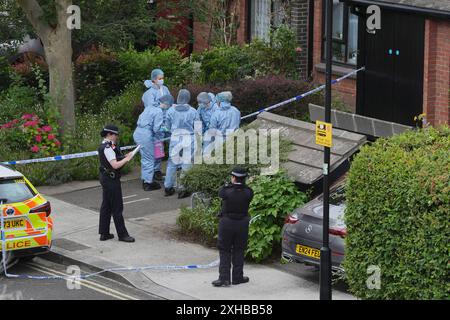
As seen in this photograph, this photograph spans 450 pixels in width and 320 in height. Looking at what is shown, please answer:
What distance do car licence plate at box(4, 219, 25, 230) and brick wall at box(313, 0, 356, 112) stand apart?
8700mm

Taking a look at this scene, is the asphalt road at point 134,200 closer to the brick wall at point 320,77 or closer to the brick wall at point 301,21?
the brick wall at point 320,77

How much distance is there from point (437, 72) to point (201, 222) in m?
5.56

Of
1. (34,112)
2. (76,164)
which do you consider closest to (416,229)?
(76,164)

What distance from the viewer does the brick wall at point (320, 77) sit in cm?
2088

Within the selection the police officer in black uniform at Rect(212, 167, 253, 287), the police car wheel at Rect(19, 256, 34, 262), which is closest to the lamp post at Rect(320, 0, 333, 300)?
the police officer in black uniform at Rect(212, 167, 253, 287)

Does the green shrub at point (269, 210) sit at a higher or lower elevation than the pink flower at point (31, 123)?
lower

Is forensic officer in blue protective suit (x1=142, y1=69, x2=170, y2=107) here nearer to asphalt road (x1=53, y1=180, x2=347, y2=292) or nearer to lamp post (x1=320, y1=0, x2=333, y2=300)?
asphalt road (x1=53, y1=180, x2=347, y2=292)

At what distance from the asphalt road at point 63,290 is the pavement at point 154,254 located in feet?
0.59

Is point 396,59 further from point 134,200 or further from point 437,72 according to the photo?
point 134,200

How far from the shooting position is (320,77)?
72.7 feet

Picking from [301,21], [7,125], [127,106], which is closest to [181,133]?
[7,125]

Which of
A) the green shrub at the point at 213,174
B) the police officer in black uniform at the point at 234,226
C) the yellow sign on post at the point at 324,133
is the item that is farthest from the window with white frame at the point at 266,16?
the yellow sign on post at the point at 324,133

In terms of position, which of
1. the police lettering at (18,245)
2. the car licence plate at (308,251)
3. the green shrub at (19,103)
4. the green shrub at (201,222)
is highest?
the green shrub at (19,103)

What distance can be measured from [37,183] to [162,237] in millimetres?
3754
